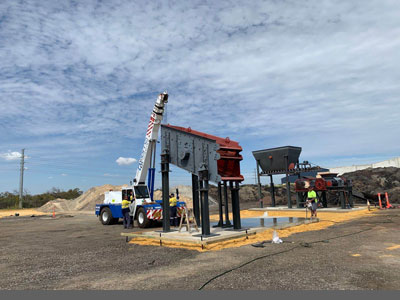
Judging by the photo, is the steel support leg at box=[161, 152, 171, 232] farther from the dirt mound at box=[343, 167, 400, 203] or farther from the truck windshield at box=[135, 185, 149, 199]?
the dirt mound at box=[343, 167, 400, 203]

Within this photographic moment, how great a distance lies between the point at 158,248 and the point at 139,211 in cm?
667

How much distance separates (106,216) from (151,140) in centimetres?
611

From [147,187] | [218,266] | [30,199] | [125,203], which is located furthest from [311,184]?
[30,199]

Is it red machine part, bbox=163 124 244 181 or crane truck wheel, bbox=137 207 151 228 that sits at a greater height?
red machine part, bbox=163 124 244 181

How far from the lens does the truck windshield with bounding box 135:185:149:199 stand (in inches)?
655

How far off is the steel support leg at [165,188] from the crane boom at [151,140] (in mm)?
4355

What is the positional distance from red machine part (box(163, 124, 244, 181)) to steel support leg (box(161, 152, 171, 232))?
1600 mm

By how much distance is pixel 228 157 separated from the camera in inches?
439

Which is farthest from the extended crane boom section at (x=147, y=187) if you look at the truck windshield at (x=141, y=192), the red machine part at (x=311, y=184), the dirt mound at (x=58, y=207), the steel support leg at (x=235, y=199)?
the dirt mound at (x=58, y=207)

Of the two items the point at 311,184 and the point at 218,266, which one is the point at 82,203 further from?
the point at 218,266

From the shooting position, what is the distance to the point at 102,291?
5.31 meters

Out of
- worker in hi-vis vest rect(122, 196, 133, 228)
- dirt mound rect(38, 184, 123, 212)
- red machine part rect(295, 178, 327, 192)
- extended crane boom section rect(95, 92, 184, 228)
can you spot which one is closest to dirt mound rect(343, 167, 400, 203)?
red machine part rect(295, 178, 327, 192)

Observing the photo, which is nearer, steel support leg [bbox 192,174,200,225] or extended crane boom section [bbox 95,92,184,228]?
steel support leg [bbox 192,174,200,225]

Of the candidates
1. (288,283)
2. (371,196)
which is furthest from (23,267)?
(371,196)
